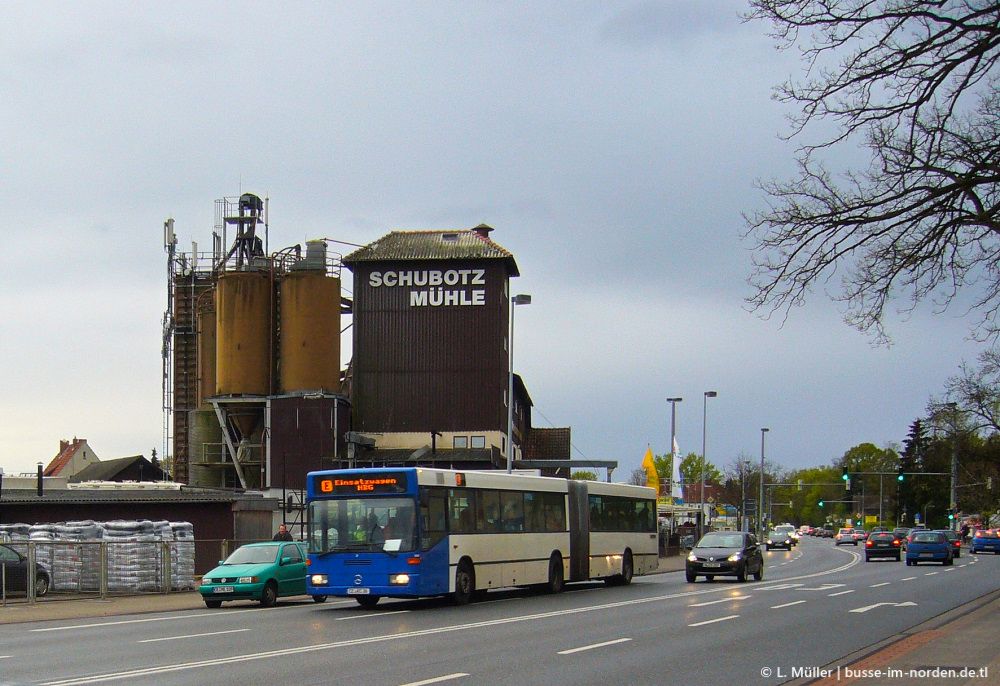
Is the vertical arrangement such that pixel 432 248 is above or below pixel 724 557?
above

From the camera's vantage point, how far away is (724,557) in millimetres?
32656

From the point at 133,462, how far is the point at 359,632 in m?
82.4

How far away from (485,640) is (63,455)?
115 metres

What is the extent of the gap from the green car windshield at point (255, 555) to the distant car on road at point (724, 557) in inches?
487

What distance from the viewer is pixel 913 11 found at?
17297 mm

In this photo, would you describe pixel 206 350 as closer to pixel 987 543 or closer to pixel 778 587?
pixel 778 587

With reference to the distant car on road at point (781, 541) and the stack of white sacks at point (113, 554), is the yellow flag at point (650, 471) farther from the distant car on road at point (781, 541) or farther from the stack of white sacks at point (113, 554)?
the stack of white sacks at point (113, 554)

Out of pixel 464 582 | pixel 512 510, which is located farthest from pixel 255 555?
pixel 512 510

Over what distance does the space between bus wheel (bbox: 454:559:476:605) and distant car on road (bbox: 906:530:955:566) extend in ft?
96.6

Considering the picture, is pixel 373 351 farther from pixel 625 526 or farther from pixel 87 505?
pixel 625 526

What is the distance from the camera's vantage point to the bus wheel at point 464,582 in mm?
23891

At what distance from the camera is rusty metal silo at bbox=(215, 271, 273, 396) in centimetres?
6469

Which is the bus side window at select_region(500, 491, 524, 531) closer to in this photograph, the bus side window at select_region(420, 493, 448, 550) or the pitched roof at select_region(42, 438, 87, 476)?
the bus side window at select_region(420, 493, 448, 550)

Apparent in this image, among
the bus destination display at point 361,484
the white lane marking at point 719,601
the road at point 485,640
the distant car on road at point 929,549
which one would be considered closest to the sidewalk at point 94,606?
the road at point 485,640
